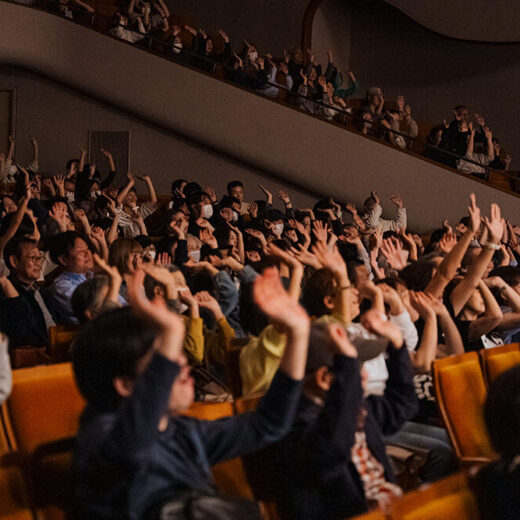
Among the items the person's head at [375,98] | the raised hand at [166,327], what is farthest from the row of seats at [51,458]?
the person's head at [375,98]

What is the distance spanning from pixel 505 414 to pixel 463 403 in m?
1.03

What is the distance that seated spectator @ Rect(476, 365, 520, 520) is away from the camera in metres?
1.55

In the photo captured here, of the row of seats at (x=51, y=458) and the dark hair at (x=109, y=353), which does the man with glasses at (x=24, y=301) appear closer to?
the row of seats at (x=51, y=458)

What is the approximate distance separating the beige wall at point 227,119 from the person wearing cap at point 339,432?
761 centimetres

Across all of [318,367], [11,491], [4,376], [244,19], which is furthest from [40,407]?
[244,19]

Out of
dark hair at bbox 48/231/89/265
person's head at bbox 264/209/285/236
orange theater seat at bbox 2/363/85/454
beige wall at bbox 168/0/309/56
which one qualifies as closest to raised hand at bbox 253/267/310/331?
orange theater seat at bbox 2/363/85/454

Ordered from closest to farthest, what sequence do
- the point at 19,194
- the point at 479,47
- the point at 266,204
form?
the point at 19,194 < the point at 266,204 < the point at 479,47

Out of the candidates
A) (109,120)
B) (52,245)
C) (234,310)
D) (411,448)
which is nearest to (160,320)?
(411,448)

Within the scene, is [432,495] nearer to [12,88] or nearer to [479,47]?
[12,88]

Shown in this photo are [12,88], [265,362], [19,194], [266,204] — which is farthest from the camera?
[12,88]

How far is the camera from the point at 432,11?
1103cm

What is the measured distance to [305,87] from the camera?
10.2 meters

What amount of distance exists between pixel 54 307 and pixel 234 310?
2.88 feet

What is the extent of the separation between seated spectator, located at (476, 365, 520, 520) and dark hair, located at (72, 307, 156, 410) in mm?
741
